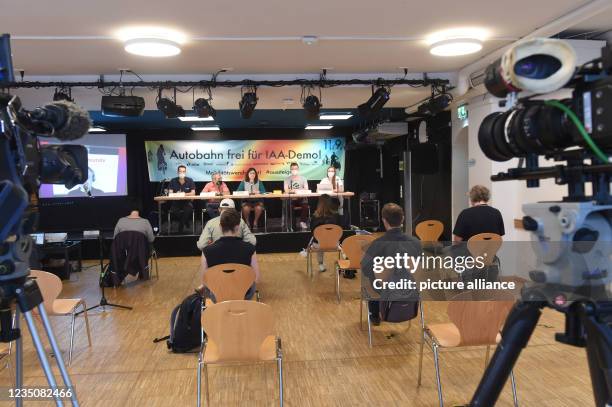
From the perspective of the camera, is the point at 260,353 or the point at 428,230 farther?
the point at 428,230

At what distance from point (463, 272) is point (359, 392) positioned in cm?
275

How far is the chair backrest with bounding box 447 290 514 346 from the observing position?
246 centimetres

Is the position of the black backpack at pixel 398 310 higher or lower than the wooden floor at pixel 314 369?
higher

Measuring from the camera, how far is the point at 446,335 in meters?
2.69

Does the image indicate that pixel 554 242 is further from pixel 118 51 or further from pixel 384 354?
pixel 118 51

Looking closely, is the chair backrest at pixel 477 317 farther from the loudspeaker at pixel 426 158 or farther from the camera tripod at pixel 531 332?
the loudspeaker at pixel 426 158

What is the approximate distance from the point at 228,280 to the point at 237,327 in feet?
2.77

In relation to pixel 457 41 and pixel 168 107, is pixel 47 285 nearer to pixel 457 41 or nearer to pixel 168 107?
pixel 168 107

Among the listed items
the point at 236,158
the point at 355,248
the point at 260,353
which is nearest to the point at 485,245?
the point at 355,248

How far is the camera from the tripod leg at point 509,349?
1139 mm

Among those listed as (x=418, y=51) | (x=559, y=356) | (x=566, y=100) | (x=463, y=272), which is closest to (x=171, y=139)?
(x=418, y=51)

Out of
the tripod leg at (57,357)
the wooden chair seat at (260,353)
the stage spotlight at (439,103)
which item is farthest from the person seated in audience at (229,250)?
the stage spotlight at (439,103)

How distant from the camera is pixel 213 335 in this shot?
2.36 meters

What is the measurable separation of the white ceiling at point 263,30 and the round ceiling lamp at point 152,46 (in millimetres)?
155
